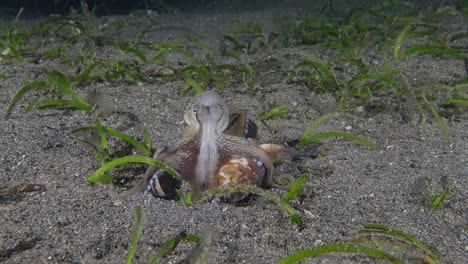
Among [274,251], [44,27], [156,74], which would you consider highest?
[44,27]

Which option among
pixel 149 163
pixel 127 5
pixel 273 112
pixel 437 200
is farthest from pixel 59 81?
pixel 127 5

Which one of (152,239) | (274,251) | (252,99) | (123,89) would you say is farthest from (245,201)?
(123,89)

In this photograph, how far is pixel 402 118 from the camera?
4047mm

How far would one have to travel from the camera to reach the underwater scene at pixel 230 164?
2.33m

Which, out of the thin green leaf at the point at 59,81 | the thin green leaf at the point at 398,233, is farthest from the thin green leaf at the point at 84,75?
the thin green leaf at the point at 398,233

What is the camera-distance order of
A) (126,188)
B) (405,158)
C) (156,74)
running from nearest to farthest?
(126,188) < (405,158) < (156,74)

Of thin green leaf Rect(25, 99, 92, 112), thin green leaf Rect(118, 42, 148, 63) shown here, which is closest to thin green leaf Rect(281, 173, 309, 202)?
thin green leaf Rect(25, 99, 92, 112)

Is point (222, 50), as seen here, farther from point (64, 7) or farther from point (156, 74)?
point (64, 7)

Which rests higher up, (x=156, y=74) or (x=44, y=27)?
(x=44, y=27)

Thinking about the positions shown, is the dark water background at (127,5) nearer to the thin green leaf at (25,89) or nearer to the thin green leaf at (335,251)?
the thin green leaf at (25,89)

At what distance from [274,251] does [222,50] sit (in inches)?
183

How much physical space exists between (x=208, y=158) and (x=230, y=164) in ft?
0.51

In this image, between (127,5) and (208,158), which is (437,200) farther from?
(127,5)

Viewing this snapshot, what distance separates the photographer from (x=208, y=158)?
2.54 metres
